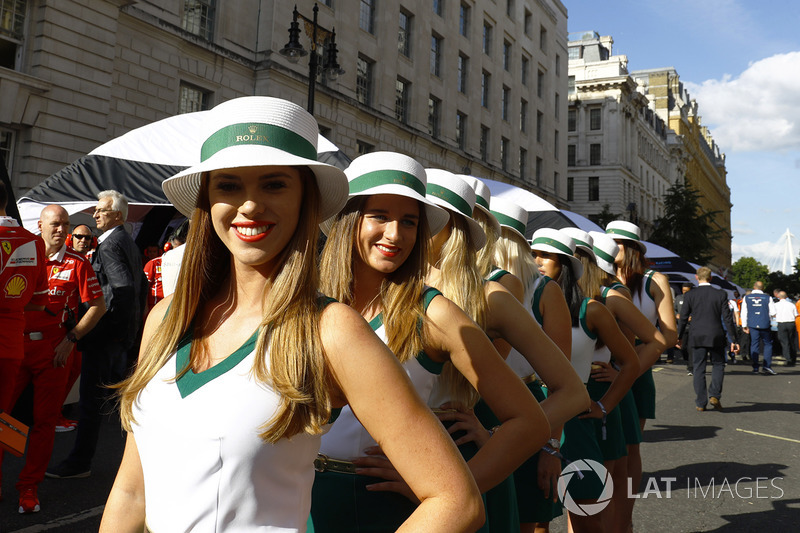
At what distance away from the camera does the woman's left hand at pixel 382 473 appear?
1.89 meters

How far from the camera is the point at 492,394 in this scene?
2.08 m

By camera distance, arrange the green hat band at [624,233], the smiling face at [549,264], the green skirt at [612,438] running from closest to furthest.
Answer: the green skirt at [612,438] → the smiling face at [549,264] → the green hat band at [624,233]

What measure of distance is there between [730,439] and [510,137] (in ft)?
110

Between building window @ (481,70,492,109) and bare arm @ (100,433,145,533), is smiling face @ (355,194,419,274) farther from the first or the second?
building window @ (481,70,492,109)

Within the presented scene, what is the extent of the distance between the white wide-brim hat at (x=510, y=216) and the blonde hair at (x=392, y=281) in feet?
4.43

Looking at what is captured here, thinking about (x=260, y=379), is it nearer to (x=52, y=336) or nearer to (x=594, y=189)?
(x=52, y=336)

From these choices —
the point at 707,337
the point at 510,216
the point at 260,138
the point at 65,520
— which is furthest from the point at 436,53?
the point at 260,138

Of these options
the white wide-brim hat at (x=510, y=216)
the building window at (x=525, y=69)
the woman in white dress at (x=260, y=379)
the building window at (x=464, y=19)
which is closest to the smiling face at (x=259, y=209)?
the woman in white dress at (x=260, y=379)

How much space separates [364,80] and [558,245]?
24.7m

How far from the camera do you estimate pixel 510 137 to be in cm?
4031

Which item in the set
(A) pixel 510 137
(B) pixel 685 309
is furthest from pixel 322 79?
(A) pixel 510 137

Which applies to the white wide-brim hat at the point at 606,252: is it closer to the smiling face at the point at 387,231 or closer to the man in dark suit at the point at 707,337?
the smiling face at the point at 387,231

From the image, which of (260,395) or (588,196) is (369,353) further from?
(588,196)

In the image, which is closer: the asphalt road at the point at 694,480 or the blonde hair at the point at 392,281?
the blonde hair at the point at 392,281
